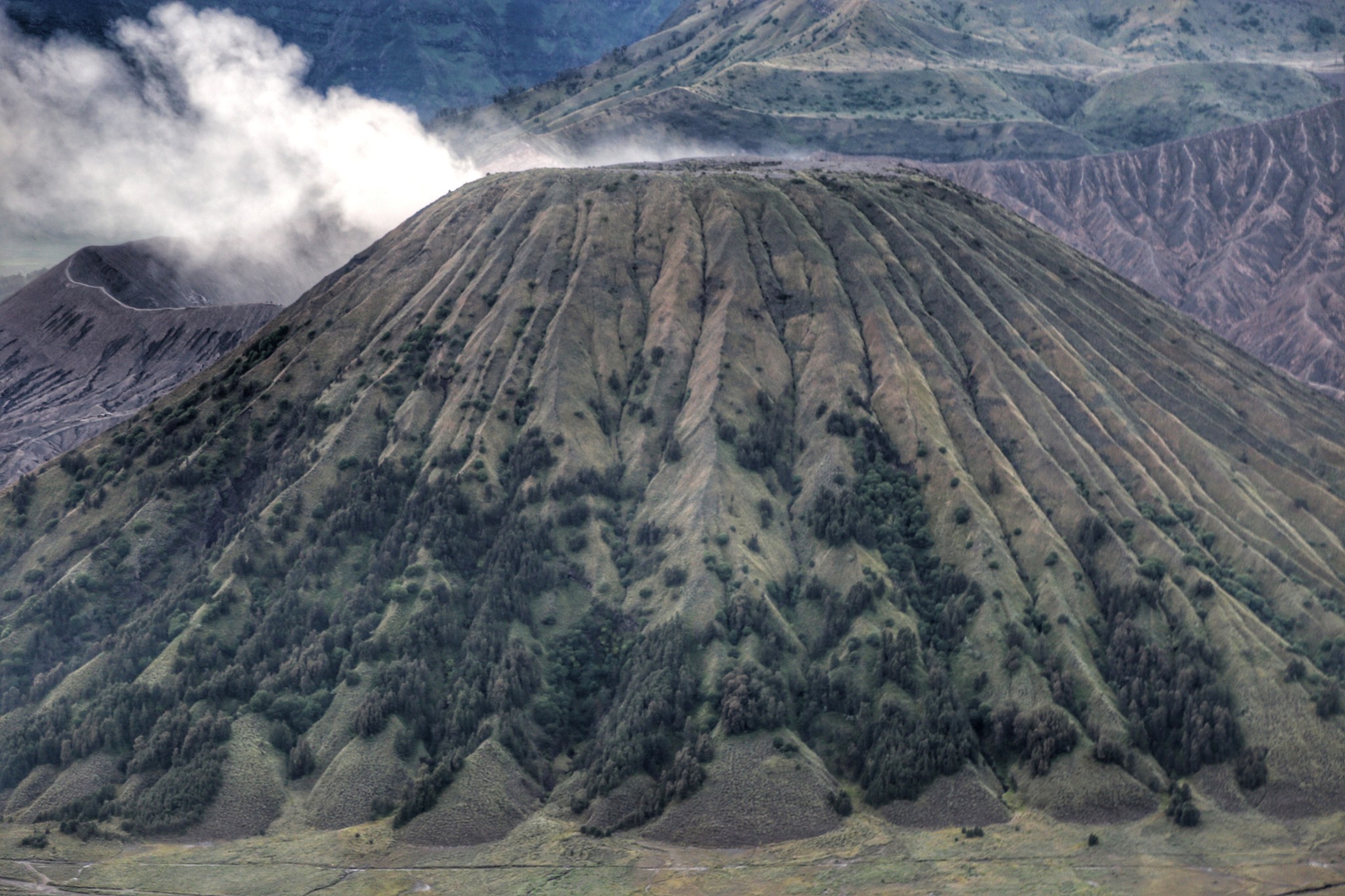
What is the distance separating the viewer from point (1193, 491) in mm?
163625

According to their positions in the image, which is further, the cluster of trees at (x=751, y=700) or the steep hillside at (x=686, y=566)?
the cluster of trees at (x=751, y=700)

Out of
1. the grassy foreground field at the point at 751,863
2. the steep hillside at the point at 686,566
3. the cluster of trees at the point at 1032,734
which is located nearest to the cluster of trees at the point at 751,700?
the steep hillside at the point at 686,566

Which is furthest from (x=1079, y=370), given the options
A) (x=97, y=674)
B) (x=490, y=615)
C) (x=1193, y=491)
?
(x=97, y=674)

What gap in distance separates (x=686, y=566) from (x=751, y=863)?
38.1 meters

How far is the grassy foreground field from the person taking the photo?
119 m

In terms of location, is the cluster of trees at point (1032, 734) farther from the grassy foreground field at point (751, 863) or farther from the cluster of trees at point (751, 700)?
the cluster of trees at point (751, 700)

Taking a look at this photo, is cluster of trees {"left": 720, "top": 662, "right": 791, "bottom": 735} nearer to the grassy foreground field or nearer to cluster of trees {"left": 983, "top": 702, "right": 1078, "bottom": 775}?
the grassy foreground field

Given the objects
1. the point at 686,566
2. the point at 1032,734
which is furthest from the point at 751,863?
the point at 686,566

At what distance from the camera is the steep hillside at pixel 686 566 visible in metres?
134

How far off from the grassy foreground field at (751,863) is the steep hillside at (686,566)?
109 inches

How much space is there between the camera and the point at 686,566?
151m

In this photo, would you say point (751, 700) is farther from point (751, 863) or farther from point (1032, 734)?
point (1032, 734)

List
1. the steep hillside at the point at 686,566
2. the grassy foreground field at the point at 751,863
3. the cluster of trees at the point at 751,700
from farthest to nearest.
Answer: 1. the cluster of trees at the point at 751,700
2. the steep hillside at the point at 686,566
3. the grassy foreground field at the point at 751,863

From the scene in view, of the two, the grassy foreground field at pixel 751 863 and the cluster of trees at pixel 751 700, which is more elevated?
the cluster of trees at pixel 751 700
